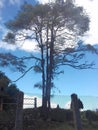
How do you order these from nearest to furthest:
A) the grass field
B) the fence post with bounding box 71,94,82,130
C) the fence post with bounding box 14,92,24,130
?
the fence post with bounding box 71,94,82,130, the fence post with bounding box 14,92,24,130, the grass field

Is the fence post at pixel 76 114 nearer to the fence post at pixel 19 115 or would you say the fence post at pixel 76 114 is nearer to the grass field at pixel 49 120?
the fence post at pixel 19 115

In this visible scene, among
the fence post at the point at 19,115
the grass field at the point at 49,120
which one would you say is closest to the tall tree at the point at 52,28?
the grass field at the point at 49,120

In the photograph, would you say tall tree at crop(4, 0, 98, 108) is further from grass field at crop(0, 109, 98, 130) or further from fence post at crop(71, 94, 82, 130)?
fence post at crop(71, 94, 82, 130)

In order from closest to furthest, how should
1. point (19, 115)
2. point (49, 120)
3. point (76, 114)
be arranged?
point (76, 114), point (19, 115), point (49, 120)

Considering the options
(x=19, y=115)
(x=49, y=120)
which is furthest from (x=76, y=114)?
(x=49, y=120)

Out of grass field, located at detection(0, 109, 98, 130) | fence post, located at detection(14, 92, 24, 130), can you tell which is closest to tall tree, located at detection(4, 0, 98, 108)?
grass field, located at detection(0, 109, 98, 130)

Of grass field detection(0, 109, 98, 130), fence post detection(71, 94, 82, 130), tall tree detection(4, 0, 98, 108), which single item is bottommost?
fence post detection(71, 94, 82, 130)

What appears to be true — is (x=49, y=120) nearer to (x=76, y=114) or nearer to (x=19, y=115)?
(x=19, y=115)

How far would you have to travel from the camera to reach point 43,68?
25.5 metres

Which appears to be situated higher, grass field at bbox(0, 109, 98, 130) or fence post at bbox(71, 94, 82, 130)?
grass field at bbox(0, 109, 98, 130)

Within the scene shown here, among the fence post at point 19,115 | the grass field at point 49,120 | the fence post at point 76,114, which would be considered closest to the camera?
the fence post at point 76,114

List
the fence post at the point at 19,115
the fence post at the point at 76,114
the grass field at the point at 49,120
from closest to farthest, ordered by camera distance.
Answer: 1. the fence post at the point at 76,114
2. the fence post at the point at 19,115
3. the grass field at the point at 49,120

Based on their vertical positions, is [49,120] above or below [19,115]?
above

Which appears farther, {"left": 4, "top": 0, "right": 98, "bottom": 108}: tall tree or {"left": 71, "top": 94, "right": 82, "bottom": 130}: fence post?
{"left": 4, "top": 0, "right": 98, "bottom": 108}: tall tree
